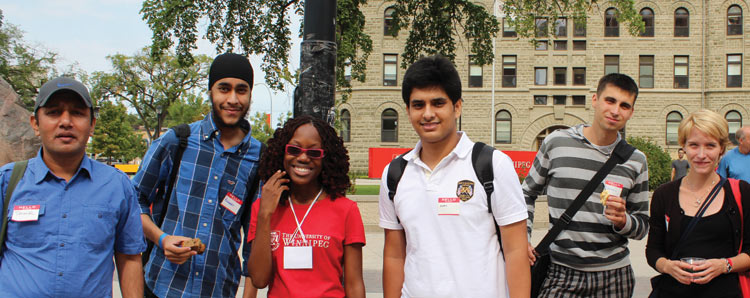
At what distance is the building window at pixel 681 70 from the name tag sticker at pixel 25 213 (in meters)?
38.7

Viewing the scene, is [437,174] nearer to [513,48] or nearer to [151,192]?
[151,192]

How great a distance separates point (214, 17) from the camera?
40.4ft

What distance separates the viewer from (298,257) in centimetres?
277

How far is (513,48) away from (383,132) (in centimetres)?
981

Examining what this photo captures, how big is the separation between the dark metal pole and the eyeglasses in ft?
3.45

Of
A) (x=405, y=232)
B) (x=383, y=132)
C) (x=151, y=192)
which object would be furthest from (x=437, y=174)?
(x=383, y=132)

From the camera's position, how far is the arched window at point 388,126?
3469cm

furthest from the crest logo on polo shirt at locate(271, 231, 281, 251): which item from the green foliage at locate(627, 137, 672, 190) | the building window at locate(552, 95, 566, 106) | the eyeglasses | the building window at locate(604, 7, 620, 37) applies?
the building window at locate(604, 7, 620, 37)

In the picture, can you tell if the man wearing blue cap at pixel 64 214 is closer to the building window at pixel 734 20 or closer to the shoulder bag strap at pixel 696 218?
the shoulder bag strap at pixel 696 218

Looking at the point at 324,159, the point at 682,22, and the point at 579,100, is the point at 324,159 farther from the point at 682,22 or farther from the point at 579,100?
the point at 682,22

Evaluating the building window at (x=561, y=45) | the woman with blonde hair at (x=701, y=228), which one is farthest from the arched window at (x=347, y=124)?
the woman with blonde hair at (x=701, y=228)

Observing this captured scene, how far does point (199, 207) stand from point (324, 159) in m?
0.71

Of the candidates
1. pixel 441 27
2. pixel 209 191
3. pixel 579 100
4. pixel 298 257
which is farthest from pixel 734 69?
pixel 209 191

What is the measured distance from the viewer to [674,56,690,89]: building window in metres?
34.8
